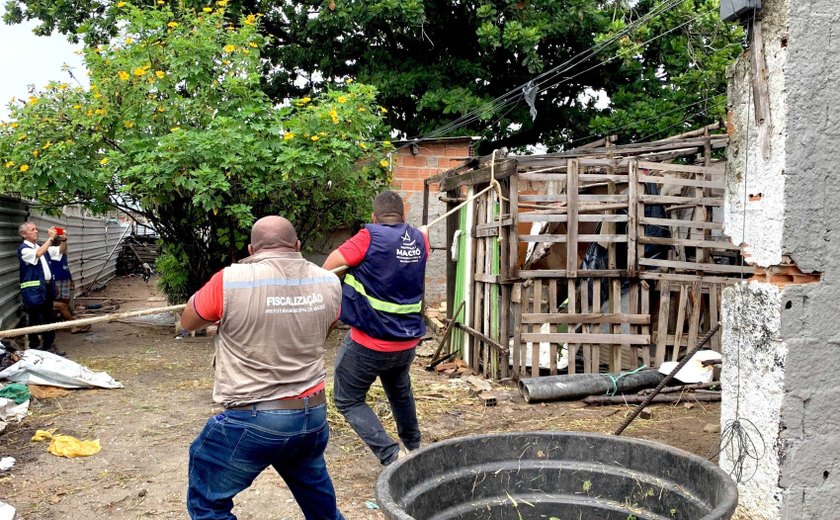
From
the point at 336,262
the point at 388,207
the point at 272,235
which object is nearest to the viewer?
the point at 272,235

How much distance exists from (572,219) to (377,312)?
11.9 feet

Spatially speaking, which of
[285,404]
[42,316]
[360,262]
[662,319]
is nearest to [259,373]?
[285,404]

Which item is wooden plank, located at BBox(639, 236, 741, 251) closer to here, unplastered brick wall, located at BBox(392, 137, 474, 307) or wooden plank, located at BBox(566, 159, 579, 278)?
wooden plank, located at BBox(566, 159, 579, 278)

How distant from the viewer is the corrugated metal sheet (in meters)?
10.6

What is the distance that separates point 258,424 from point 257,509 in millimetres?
1760

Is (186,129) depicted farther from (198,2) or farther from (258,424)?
(258,424)

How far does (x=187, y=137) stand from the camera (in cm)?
966

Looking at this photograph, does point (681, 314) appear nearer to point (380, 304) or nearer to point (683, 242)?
point (683, 242)

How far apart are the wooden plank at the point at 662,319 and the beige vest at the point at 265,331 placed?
5457mm

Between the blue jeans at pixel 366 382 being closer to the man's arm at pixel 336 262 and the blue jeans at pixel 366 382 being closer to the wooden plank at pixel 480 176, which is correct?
the man's arm at pixel 336 262

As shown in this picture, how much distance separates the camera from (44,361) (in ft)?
26.0

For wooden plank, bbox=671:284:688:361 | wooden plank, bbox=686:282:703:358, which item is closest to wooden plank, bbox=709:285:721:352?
wooden plank, bbox=686:282:703:358

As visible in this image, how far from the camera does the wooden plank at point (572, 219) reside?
308 inches

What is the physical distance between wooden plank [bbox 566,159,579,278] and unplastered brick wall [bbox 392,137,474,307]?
17.2 feet
